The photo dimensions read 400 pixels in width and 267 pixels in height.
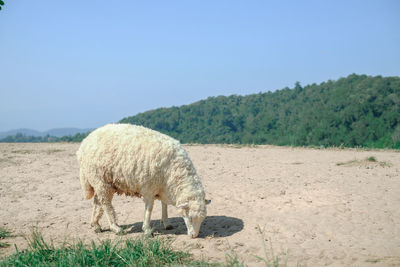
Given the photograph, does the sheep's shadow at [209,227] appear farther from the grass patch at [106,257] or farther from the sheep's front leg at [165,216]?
the grass patch at [106,257]

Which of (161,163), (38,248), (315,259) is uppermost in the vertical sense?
(161,163)

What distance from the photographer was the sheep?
651 cm

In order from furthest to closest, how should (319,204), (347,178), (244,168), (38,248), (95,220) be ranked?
(244,168) < (347,178) < (319,204) < (95,220) < (38,248)

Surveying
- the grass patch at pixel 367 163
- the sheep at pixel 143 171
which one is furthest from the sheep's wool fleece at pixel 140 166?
the grass patch at pixel 367 163

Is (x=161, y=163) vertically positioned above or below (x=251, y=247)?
above

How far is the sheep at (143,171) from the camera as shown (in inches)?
256

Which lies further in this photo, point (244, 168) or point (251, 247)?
point (244, 168)

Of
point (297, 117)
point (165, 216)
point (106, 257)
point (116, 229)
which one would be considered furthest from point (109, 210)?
point (297, 117)

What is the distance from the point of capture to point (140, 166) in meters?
6.46

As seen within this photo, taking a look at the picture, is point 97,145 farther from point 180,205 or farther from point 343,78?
point 343,78

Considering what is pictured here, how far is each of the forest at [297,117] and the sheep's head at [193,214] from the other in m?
21.8

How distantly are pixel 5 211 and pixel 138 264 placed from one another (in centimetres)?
545

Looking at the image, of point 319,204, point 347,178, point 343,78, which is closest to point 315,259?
point 319,204

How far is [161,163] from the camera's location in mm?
6555
